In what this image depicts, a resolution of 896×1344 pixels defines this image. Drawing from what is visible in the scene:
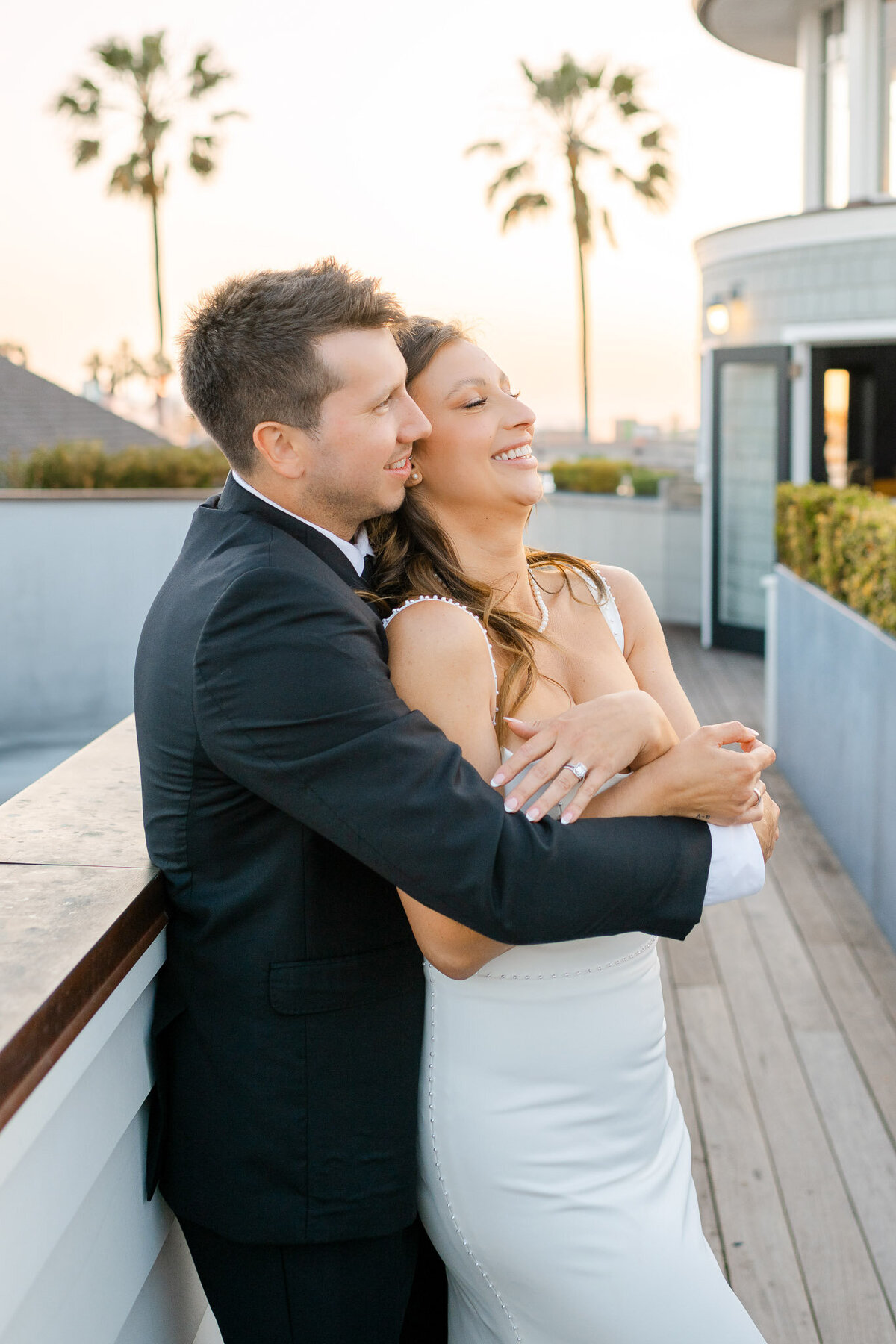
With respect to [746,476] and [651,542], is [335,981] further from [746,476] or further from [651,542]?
[651,542]

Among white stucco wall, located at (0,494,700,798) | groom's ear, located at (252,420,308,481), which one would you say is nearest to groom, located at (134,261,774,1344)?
groom's ear, located at (252,420,308,481)

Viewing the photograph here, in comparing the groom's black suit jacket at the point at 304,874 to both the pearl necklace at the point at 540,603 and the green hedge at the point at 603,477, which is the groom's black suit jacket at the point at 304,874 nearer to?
the pearl necklace at the point at 540,603

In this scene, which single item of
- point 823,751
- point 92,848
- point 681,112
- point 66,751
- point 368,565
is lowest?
point 66,751

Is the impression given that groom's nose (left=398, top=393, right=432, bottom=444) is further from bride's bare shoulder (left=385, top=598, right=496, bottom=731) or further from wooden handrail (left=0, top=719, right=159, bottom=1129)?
wooden handrail (left=0, top=719, right=159, bottom=1129)

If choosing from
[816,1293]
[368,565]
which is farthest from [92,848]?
[816,1293]

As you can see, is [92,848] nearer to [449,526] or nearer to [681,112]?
[449,526]

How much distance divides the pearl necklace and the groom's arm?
59 cm

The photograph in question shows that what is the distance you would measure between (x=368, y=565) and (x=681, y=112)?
82.2ft

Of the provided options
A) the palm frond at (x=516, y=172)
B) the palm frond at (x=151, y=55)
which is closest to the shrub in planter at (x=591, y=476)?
the palm frond at (x=516, y=172)

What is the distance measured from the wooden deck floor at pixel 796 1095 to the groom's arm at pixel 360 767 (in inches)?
70.1

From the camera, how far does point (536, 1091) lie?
1680mm

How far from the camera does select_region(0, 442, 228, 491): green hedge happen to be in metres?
13.7

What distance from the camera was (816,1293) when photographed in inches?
108

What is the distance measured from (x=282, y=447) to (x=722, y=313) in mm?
11269
